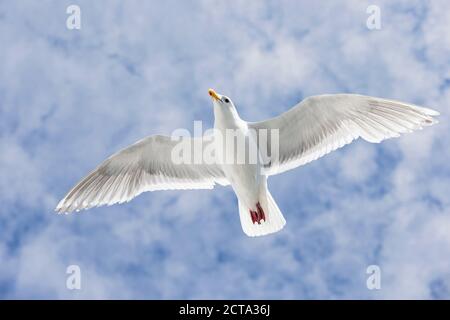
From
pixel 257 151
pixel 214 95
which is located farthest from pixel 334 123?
pixel 214 95

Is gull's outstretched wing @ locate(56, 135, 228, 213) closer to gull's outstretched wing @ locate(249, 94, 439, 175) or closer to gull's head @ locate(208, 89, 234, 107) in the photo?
gull's head @ locate(208, 89, 234, 107)

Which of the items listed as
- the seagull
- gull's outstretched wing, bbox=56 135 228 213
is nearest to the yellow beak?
the seagull

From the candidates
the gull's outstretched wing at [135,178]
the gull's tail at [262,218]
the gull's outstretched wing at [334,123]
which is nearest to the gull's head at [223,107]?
the gull's outstretched wing at [334,123]

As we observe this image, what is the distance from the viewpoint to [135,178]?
8.77 metres

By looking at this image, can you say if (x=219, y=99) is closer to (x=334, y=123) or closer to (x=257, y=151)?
(x=257, y=151)

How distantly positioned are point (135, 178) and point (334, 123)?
2228mm

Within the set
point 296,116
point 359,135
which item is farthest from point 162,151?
point 359,135

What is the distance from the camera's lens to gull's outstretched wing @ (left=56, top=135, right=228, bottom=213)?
868cm

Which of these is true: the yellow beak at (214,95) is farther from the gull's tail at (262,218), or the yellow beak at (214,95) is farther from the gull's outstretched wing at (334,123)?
A: the gull's tail at (262,218)

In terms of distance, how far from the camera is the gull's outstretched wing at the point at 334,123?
816 centimetres

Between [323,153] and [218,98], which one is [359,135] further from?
[218,98]

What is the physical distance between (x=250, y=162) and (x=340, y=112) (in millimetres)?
1087

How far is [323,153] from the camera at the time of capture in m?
8.47

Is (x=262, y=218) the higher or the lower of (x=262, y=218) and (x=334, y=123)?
the lower
